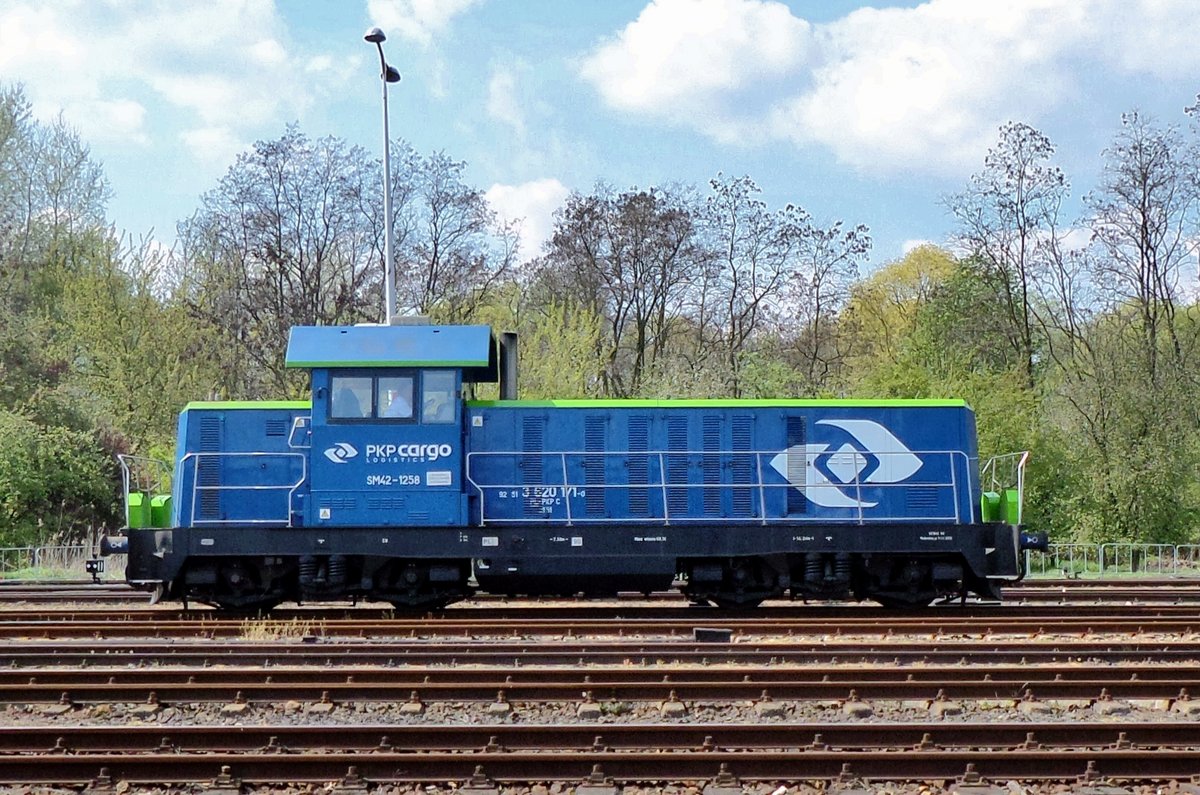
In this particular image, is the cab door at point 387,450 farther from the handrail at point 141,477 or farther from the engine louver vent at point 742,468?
the engine louver vent at point 742,468

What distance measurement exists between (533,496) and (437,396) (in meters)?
1.75

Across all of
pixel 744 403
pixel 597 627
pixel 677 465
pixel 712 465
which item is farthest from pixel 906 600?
pixel 597 627

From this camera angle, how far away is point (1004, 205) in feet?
102

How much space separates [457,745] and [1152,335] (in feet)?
87.9

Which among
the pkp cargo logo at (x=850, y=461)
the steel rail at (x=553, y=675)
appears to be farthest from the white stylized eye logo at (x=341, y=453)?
the pkp cargo logo at (x=850, y=461)

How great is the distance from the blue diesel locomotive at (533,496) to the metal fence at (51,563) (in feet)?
24.7

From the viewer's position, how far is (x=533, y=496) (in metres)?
13.0

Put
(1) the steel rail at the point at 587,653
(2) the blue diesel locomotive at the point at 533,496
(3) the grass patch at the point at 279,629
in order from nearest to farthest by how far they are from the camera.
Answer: (1) the steel rail at the point at 587,653, (3) the grass patch at the point at 279,629, (2) the blue diesel locomotive at the point at 533,496

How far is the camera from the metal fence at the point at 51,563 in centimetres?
1964

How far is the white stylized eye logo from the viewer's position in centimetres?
1268

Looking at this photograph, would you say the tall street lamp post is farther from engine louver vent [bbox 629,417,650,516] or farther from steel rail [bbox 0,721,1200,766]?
steel rail [bbox 0,721,1200,766]

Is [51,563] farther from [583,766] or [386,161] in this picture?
[583,766]

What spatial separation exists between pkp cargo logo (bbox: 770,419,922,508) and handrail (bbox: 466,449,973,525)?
1.4 inches

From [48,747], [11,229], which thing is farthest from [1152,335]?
[11,229]
